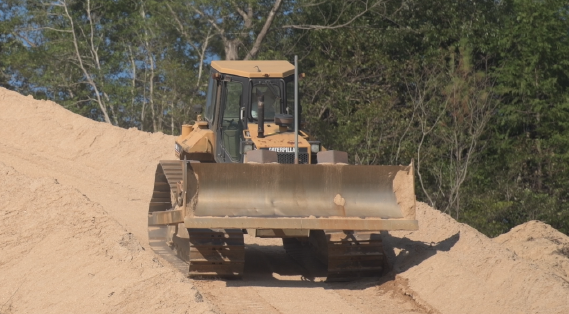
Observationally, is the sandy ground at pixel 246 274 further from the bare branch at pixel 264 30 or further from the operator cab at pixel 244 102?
the bare branch at pixel 264 30

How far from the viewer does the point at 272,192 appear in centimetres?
1036

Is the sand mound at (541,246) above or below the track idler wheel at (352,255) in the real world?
below

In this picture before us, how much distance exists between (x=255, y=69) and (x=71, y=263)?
3.85 m

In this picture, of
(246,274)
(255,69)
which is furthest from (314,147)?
(246,274)

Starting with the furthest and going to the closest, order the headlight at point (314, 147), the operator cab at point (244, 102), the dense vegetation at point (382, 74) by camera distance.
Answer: the dense vegetation at point (382, 74), the operator cab at point (244, 102), the headlight at point (314, 147)

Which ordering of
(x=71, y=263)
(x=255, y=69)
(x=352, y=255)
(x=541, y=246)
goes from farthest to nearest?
(x=541, y=246) < (x=255, y=69) < (x=352, y=255) < (x=71, y=263)

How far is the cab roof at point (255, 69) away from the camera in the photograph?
11953 mm

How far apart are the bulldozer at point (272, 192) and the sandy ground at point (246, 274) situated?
0.39 metres

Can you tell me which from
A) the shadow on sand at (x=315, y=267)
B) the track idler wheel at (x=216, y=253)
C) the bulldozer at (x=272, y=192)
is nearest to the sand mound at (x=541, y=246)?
the shadow on sand at (x=315, y=267)

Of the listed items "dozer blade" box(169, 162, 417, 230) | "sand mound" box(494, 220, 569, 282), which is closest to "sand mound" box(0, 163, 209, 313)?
"dozer blade" box(169, 162, 417, 230)

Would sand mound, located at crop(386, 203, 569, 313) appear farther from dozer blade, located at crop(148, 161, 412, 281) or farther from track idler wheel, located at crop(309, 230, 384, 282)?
dozer blade, located at crop(148, 161, 412, 281)

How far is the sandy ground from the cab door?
1610 mm

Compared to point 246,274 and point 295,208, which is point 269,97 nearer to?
point 295,208

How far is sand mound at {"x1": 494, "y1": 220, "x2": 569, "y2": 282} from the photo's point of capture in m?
12.6
